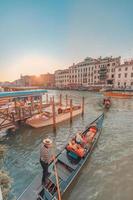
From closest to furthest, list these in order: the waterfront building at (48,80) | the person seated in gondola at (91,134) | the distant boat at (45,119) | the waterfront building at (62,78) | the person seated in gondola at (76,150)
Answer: the person seated in gondola at (76,150), the person seated in gondola at (91,134), the distant boat at (45,119), the waterfront building at (62,78), the waterfront building at (48,80)

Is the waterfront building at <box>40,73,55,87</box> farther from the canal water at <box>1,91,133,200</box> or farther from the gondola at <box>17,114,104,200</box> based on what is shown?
the gondola at <box>17,114,104,200</box>

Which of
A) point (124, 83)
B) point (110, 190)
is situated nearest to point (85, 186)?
point (110, 190)

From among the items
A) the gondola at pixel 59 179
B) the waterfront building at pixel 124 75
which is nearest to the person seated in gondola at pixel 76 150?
the gondola at pixel 59 179

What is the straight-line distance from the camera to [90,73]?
66.7 metres

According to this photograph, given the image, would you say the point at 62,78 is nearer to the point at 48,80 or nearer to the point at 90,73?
the point at 48,80

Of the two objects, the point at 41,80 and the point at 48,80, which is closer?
the point at 48,80

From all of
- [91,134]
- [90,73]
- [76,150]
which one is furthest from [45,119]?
[90,73]

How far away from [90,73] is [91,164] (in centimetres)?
6264

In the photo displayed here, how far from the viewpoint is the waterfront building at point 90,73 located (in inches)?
2312

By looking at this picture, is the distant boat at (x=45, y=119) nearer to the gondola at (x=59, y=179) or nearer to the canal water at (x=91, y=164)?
the canal water at (x=91, y=164)

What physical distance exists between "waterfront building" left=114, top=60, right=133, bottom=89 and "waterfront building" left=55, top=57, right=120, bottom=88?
11.9 feet

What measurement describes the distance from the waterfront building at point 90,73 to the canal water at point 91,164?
50229mm

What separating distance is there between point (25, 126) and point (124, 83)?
47.9 metres

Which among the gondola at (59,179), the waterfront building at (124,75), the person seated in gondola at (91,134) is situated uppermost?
the waterfront building at (124,75)
